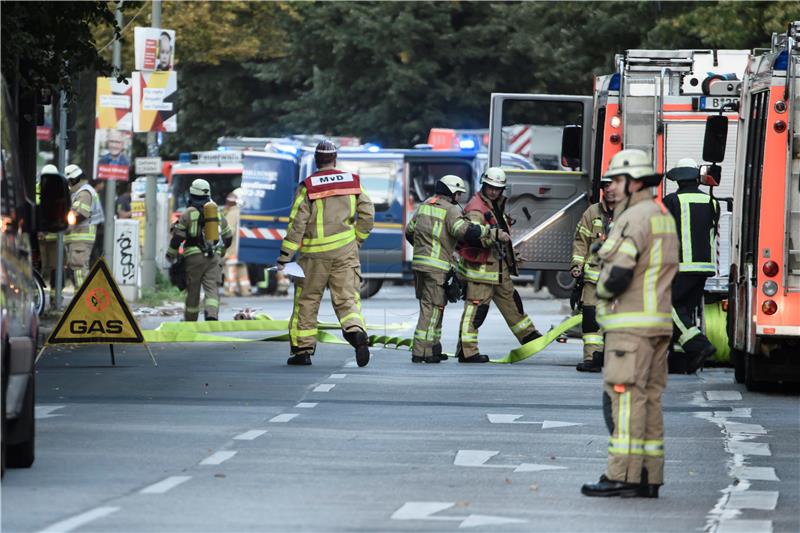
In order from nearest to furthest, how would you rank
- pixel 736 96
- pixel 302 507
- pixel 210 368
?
1. pixel 302 507
2. pixel 210 368
3. pixel 736 96

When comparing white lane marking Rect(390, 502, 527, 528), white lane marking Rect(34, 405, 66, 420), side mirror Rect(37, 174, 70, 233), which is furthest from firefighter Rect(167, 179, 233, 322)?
white lane marking Rect(390, 502, 527, 528)

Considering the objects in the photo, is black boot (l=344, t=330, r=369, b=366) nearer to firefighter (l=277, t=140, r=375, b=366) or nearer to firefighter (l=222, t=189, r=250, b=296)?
firefighter (l=277, t=140, r=375, b=366)

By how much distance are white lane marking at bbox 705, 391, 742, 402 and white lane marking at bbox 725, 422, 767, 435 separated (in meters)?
1.86

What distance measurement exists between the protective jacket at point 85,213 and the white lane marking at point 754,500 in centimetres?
1653

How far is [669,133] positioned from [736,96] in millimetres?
1237

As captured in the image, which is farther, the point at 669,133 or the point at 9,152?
the point at 669,133

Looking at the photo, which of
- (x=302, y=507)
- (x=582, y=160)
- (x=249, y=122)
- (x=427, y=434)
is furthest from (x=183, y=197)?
(x=302, y=507)

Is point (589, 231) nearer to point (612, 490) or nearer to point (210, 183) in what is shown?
point (612, 490)

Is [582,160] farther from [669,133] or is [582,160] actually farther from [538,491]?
[538,491]

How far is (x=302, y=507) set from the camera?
31.4 ft

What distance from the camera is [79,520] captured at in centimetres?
899

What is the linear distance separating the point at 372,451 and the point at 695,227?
572cm

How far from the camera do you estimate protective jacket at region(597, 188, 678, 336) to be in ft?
34.3

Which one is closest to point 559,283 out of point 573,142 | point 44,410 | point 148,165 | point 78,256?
point 148,165
